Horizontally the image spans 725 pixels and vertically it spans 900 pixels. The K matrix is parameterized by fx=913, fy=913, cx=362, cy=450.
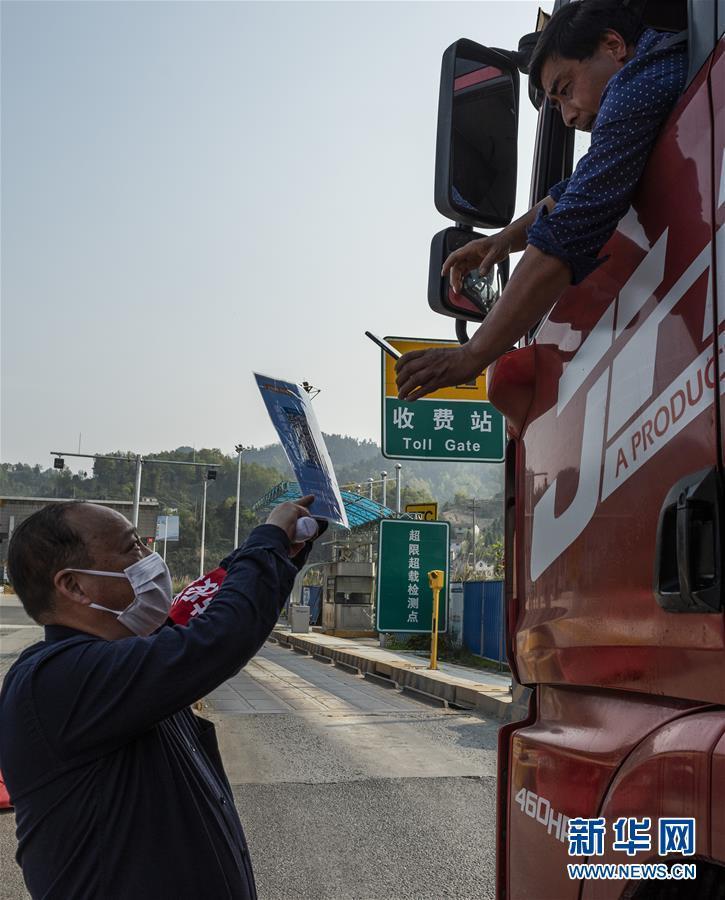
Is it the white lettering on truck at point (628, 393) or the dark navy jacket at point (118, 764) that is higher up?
the white lettering on truck at point (628, 393)

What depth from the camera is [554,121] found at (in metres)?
2.36

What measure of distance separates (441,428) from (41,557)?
335 inches

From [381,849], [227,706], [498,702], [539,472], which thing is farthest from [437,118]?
[227,706]

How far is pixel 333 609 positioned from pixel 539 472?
30394 mm

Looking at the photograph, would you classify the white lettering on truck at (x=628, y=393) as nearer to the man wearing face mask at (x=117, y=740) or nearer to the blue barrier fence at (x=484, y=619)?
the man wearing face mask at (x=117, y=740)

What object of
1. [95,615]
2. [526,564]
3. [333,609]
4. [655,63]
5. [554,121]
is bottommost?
[333,609]

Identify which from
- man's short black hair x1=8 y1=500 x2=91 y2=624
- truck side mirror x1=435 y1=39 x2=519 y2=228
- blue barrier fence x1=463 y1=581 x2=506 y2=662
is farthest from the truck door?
blue barrier fence x1=463 y1=581 x2=506 y2=662

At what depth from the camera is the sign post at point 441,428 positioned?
10.0 m

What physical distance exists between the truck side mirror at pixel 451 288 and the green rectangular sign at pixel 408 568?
8.90 m

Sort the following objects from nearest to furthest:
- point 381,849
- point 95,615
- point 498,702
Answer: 1. point 95,615
2. point 381,849
3. point 498,702

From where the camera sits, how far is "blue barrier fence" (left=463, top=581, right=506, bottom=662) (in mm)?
17656

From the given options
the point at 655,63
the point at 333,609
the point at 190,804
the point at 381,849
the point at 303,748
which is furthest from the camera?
the point at 333,609

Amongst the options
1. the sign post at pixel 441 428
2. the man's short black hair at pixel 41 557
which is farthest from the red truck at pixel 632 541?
the sign post at pixel 441 428

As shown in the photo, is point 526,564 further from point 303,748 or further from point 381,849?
point 303,748
